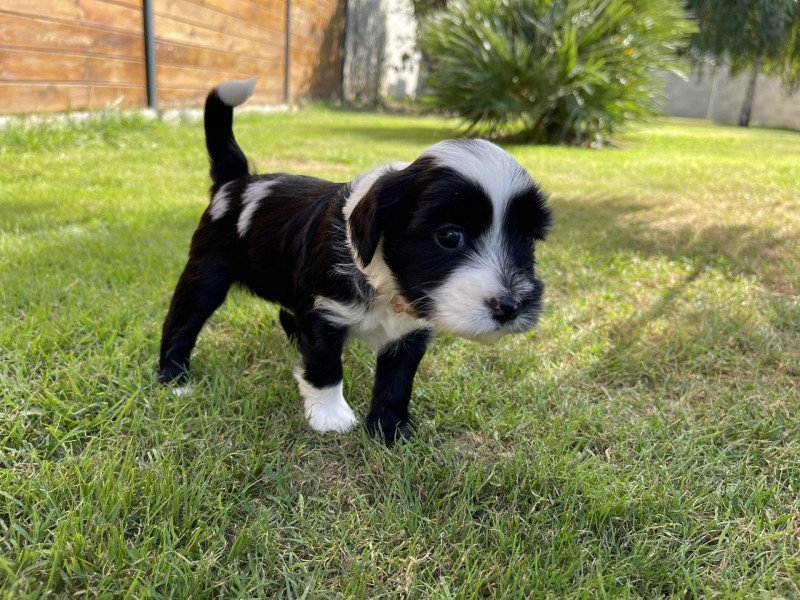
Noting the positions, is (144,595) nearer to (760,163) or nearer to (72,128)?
(72,128)

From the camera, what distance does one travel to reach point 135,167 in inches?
235

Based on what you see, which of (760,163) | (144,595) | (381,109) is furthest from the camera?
(381,109)

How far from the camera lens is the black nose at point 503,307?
4.83 feet

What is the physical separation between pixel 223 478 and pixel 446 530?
2.03 feet

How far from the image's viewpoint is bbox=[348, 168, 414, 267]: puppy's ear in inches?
63.3

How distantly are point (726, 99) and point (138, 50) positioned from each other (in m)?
21.3

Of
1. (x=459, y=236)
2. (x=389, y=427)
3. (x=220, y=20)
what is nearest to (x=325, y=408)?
(x=389, y=427)

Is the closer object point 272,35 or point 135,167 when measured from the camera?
point 135,167

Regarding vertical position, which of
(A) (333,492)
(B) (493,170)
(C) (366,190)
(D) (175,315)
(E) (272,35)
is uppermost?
(E) (272,35)

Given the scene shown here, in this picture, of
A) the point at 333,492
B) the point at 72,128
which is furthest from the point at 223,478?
the point at 72,128

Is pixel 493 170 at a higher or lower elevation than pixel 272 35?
lower

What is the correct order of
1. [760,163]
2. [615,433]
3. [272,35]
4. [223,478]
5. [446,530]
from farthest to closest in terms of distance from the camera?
[272,35], [760,163], [615,433], [223,478], [446,530]

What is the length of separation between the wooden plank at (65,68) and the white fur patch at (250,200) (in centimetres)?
532

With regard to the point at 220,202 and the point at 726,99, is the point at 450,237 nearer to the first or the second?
the point at 220,202
